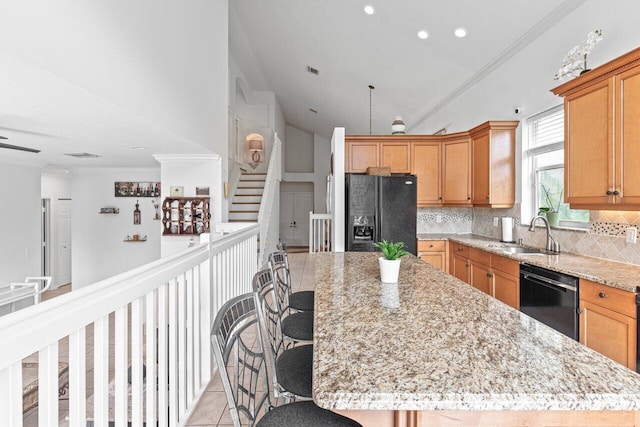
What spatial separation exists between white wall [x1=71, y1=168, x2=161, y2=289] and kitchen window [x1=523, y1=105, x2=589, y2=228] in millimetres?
6515

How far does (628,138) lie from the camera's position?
231 centimetres

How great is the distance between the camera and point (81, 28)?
2238 millimetres

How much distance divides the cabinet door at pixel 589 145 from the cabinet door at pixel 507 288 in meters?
0.86

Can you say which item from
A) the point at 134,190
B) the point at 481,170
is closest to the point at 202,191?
the point at 134,190

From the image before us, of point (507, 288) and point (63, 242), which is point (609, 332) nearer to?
point (507, 288)

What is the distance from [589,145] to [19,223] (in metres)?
7.62

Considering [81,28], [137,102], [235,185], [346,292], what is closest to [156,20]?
[137,102]

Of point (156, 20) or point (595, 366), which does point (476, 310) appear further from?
point (156, 20)

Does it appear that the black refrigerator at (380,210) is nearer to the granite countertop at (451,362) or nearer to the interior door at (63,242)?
the granite countertop at (451,362)

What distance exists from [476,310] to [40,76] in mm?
2606

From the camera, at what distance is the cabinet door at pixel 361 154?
524 cm

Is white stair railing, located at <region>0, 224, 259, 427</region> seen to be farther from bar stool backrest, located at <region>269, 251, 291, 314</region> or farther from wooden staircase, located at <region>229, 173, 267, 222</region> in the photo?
wooden staircase, located at <region>229, 173, 267, 222</region>

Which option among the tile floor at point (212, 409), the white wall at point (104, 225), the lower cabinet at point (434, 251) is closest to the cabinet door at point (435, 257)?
the lower cabinet at point (434, 251)

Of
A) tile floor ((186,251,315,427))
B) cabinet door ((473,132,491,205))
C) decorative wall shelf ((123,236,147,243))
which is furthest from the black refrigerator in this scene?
decorative wall shelf ((123,236,147,243))
